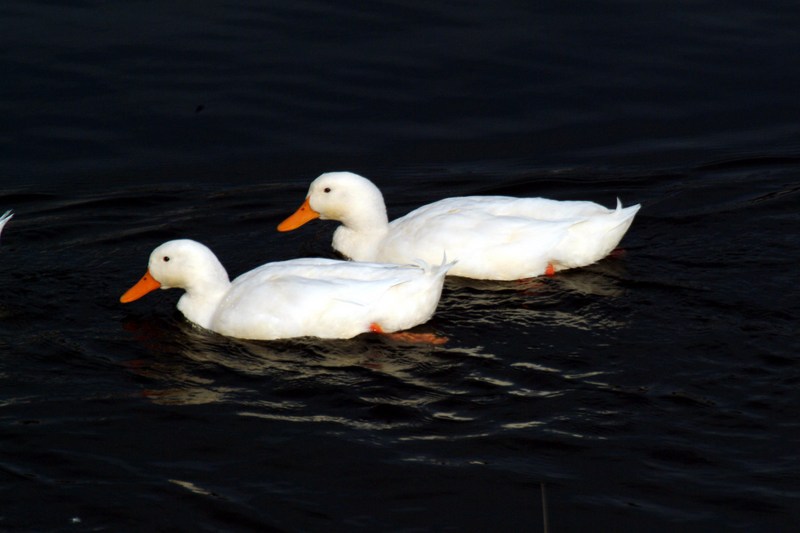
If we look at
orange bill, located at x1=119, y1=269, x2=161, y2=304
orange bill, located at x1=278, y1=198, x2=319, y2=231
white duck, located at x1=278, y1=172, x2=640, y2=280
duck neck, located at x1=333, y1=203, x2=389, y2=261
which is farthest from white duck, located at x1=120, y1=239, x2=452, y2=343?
orange bill, located at x1=278, y1=198, x2=319, y2=231

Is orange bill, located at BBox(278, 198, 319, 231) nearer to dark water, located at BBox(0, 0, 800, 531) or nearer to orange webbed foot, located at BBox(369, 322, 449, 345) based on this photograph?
dark water, located at BBox(0, 0, 800, 531)

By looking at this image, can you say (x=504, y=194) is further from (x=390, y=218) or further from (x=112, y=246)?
(x=112, y=246)

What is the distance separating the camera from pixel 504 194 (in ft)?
41.4

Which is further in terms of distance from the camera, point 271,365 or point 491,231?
point 491,231

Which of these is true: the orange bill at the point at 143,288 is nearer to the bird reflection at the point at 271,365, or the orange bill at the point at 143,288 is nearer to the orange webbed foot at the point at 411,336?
the bird reflection at the point at 271,365

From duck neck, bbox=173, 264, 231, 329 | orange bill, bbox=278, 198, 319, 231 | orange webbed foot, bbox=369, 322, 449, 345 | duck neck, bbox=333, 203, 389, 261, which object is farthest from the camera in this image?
orange bill, bbox=278, 198, 319, 231

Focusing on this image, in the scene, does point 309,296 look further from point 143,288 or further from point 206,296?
point 143,288

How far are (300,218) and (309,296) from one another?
2.07 metres

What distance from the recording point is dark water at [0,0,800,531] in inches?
296

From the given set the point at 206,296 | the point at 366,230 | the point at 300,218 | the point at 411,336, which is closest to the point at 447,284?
the point at 366,230

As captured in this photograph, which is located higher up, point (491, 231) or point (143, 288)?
point (491, 231)

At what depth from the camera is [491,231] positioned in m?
10.7

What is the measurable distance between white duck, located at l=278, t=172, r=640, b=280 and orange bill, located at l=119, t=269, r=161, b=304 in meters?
1.79

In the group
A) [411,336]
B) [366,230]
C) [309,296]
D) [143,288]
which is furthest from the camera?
[366,230]
